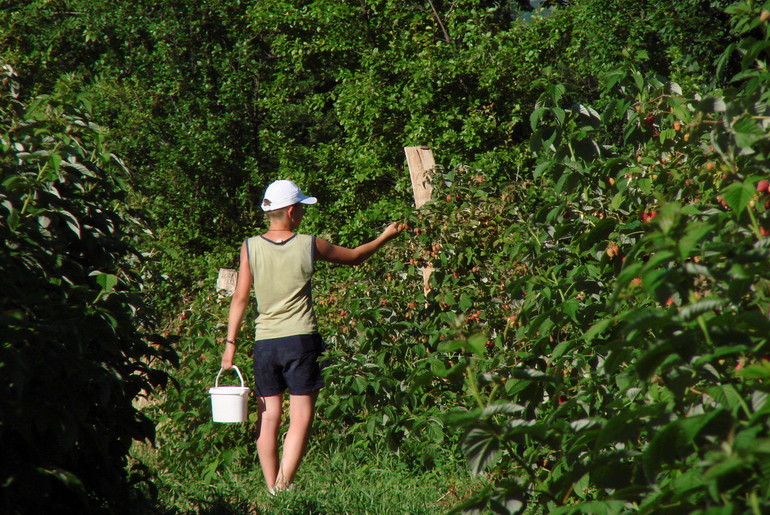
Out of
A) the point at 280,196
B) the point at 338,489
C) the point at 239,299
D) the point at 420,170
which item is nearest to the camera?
the point at 338,489

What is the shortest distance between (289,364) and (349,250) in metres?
0.69

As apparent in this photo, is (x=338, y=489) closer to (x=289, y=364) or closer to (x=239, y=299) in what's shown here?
(x=289, y=364)

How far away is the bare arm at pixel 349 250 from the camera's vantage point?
4148 millimetres

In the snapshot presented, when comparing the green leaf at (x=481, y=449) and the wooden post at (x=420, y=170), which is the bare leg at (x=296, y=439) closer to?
the wooden post at (x=420, y=170)

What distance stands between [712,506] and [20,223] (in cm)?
207

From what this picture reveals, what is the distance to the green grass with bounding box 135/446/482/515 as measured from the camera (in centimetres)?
361

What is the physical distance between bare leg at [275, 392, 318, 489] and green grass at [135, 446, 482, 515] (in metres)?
0.09

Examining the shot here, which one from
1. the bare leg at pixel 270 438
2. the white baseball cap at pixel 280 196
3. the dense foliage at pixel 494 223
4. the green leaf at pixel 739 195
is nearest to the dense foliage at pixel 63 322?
the dense foliage at pixel 494 223

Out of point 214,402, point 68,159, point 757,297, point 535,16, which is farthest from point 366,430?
point 535,16

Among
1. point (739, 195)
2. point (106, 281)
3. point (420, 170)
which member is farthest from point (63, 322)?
point (420, 170)

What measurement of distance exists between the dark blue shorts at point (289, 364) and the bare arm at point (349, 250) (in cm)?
41

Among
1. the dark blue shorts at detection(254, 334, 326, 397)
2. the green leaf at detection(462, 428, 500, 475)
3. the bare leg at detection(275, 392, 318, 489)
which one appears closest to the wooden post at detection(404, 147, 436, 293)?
the dark blue shorts at detection(254, 334, 326, 397)

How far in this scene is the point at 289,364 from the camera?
4109 mm

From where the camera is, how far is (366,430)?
4.52 metres
